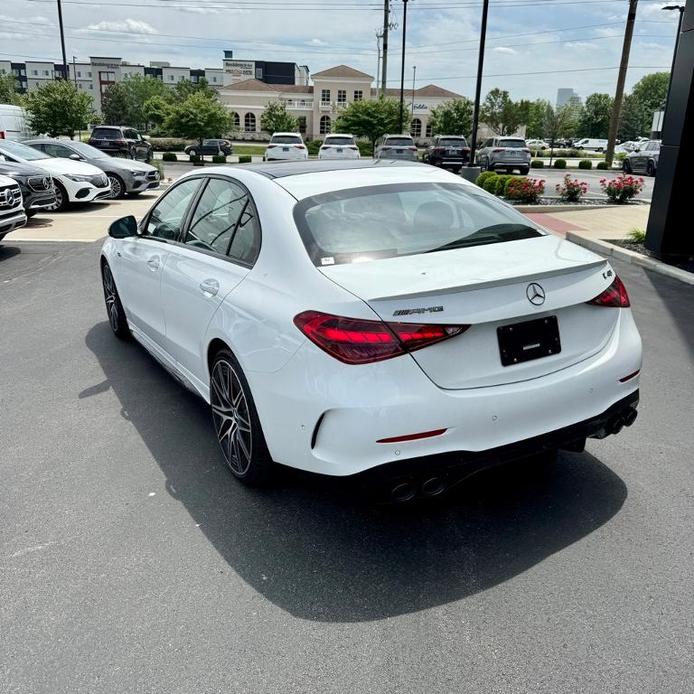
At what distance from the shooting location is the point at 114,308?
616 cm

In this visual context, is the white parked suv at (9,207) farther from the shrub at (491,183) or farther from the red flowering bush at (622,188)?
the red flowering bush at (622,188)

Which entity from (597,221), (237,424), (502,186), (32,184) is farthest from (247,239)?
(502,186)

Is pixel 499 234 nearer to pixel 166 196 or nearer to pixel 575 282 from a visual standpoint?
pixel 575 282

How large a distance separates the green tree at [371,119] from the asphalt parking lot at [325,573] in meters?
53.5

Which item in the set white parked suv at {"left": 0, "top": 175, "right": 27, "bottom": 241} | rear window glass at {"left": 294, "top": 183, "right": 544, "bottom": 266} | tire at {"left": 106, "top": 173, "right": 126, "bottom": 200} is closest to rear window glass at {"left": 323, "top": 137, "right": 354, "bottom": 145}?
tire at {"left": 106, "top": 173, "right": 126, "bottom": 200}

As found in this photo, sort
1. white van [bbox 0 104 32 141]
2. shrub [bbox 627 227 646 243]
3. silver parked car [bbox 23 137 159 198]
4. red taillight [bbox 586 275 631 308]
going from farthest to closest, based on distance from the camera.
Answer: white van [bbox 0 104 32 141]
silver parked car [bbox 23 137 159 198]
shrub [bbox 627 227 646 243]
red taillight [bbox 586 275 631 308]

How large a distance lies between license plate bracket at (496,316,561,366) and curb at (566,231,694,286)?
680cm

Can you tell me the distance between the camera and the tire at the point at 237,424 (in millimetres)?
3336

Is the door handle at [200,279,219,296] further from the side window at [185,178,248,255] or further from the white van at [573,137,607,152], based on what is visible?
the white van at [573,137,607,152]

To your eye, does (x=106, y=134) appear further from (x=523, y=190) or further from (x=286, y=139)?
(x=523, y=190)

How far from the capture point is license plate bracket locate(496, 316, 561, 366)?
2.91 metres

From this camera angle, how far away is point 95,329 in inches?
265

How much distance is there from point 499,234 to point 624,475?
1509mm

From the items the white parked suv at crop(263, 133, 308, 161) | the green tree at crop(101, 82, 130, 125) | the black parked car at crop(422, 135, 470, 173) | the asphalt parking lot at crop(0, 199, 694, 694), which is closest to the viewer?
the asphalt parking lot at crop(0, 199, 694, 694)
